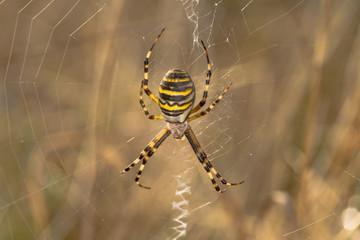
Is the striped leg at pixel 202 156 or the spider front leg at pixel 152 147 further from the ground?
the spider front leg at pixel 152 147

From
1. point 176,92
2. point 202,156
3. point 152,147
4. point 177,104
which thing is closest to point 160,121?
point 152,147

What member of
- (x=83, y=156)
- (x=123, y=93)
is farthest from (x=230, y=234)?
(x=123, y=93)

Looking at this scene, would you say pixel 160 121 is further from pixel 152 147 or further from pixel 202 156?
pixel 202 156

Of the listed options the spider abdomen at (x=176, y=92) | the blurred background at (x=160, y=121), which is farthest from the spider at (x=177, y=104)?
the blurred background at (x=160, y=121)

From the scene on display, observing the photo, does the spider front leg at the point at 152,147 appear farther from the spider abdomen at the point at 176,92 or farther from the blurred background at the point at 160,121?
the spider abdomen at the point at 176,92

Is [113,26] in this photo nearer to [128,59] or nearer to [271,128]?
[128,59]

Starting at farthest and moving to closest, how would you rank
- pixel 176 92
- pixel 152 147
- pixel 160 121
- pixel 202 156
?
1. pixel 160 121
2. pixel 152 147
3. pixel 202 156
4. pixel 176 92

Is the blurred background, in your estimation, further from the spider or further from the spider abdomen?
the spider abdomen
